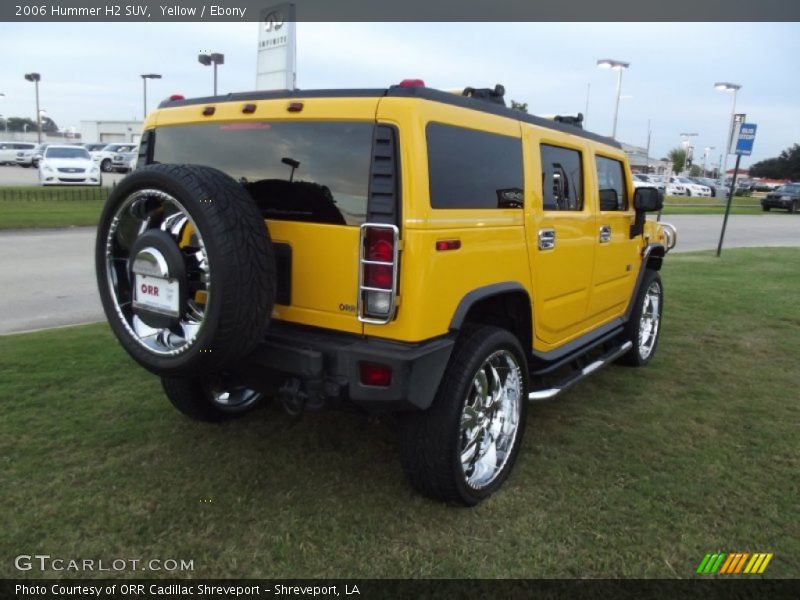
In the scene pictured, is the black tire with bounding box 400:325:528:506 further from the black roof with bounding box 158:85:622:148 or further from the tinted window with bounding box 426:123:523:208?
the black roof with bounding box 158:85:622:148

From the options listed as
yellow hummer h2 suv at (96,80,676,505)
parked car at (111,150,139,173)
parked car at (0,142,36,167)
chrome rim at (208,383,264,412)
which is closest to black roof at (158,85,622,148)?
yellow hummer h2 suv at (96,80,676,505)

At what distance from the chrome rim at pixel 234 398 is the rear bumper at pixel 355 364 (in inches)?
47.4

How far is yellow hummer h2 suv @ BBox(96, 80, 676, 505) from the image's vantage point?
2770 mm

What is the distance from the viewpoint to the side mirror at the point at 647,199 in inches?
200

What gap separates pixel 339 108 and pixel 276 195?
510 millimetres

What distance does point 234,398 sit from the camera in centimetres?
423

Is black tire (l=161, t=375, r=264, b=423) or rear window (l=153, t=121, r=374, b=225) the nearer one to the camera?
rear window (l=153, t=121, r=374, b=225)

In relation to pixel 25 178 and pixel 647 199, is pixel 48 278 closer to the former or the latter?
pixel 647 199

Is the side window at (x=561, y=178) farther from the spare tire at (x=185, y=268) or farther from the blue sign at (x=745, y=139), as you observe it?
the blue sign at (x=745, y=139)

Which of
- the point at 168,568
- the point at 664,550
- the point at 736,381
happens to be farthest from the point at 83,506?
the point at 736,381

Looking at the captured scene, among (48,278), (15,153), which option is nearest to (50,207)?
(48,278)

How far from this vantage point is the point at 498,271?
328 cm

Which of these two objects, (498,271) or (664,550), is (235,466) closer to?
→ (498,271)

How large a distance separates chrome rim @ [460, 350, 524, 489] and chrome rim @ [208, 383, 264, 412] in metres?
1.44
